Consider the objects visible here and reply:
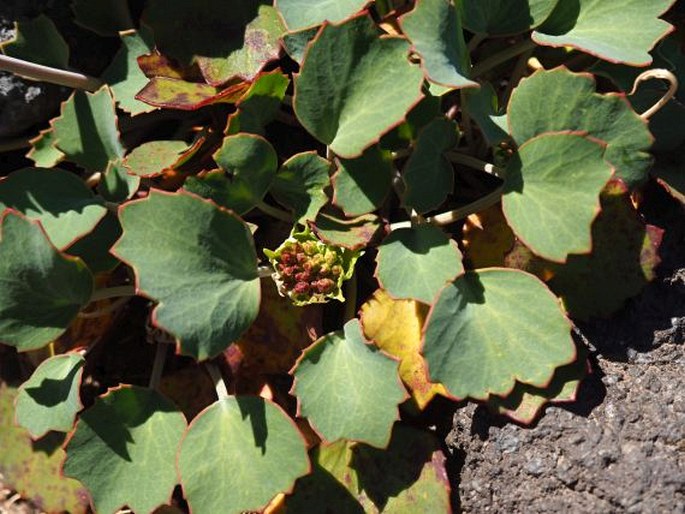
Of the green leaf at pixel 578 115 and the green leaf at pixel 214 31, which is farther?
the green leaf at pixel 214 31

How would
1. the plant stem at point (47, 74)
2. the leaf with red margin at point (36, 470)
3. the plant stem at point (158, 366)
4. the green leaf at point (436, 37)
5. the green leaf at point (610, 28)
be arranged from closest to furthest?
the green leaf at point (436, 37) → the green leaf at point (610, 28) → the plant stem at point (47, 74) → the plant stem at point (158, 366) → the leaf with red margin at point (36, 470)

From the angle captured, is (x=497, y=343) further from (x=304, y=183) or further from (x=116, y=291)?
(x=116, y=291)

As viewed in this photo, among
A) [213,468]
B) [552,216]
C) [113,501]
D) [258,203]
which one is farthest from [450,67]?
[113,501]

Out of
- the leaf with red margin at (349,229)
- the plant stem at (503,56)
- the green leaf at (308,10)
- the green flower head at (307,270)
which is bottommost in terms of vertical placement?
the green flower head at (307,270)

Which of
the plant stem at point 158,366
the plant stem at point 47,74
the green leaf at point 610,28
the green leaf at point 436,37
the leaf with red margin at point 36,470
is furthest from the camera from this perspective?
the leaf with red margin at point 36,470

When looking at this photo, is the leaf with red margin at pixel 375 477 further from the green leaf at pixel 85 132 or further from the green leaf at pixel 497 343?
the green leaf at pixel 85 132

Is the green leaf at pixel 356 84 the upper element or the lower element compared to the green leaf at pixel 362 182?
upper

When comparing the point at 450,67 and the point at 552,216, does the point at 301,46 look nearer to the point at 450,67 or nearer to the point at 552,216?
the point at 450,67

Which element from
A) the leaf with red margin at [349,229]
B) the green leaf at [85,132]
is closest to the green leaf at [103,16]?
the green leaf at [85,132]
